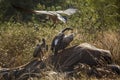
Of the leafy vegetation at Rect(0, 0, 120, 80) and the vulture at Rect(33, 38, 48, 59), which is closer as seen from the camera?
the vulture at Rect(33, 38, 48, 59)

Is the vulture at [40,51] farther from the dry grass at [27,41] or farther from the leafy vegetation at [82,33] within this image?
the leafy vegetation at [82,33]

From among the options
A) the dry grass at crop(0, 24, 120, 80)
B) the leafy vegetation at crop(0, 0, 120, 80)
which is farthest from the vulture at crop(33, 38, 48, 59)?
the leafy vegetation at crop(0, 0, 120, 80)

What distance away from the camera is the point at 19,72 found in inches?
367

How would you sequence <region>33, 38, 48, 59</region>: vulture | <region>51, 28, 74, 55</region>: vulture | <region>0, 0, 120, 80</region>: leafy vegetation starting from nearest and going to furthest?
<region>51, 28, 74, 55</region>: vulture
<region>33, 38, 48, 59</region>: vulture
<region>0, 0, 120, 80</region>: leafy vegetation

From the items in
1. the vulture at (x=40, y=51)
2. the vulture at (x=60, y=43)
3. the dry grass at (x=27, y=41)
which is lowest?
the dry grass at (x=27, y=41)

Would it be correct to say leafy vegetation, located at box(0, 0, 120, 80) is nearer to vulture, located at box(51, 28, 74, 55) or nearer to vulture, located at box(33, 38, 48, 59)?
vulture, located at box(51, 28, 74, 55)

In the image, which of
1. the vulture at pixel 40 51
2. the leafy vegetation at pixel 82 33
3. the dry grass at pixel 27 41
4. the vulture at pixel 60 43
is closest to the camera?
the vulture at pixel 60 43

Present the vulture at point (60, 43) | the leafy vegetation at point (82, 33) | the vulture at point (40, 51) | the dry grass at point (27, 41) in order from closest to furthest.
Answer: the vulture at point (60, 43) < the vulture at point (40, 51) < the dry grass at point (27, 41) < the leafy vegetation at point (82, 33)

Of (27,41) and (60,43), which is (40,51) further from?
(27,41)

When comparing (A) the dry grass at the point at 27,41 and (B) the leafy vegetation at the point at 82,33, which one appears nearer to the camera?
(A) the dry grass at the point at 27,41

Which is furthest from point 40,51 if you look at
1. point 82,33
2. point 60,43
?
point 82,33

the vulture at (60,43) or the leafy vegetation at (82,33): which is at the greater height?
the vulture at (60,43)

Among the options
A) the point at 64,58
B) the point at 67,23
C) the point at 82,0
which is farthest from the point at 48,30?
the point at 64,58

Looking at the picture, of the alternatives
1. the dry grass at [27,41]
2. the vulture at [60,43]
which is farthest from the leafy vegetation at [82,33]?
the vulture at [60,43]
